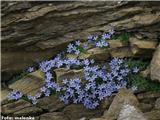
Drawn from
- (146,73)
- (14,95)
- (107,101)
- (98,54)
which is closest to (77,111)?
(107,101)

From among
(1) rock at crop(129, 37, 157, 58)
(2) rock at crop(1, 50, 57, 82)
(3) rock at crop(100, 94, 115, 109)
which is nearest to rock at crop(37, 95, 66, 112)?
(3) rock at crop(100, 94, 115, 109)

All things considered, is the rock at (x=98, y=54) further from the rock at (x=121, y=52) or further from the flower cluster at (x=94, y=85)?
the flower cluster at (x=94, y=85)

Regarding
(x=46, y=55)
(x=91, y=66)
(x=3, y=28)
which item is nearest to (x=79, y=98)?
(x=91, y=66)

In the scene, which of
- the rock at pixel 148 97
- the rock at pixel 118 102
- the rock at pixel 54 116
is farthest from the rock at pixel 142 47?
the rock at pixel 54 116

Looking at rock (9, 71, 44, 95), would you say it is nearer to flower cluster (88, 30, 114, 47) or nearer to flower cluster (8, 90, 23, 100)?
flower cluster (8, 90, 23, 100)

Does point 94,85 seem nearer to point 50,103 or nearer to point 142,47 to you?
point 50,103
